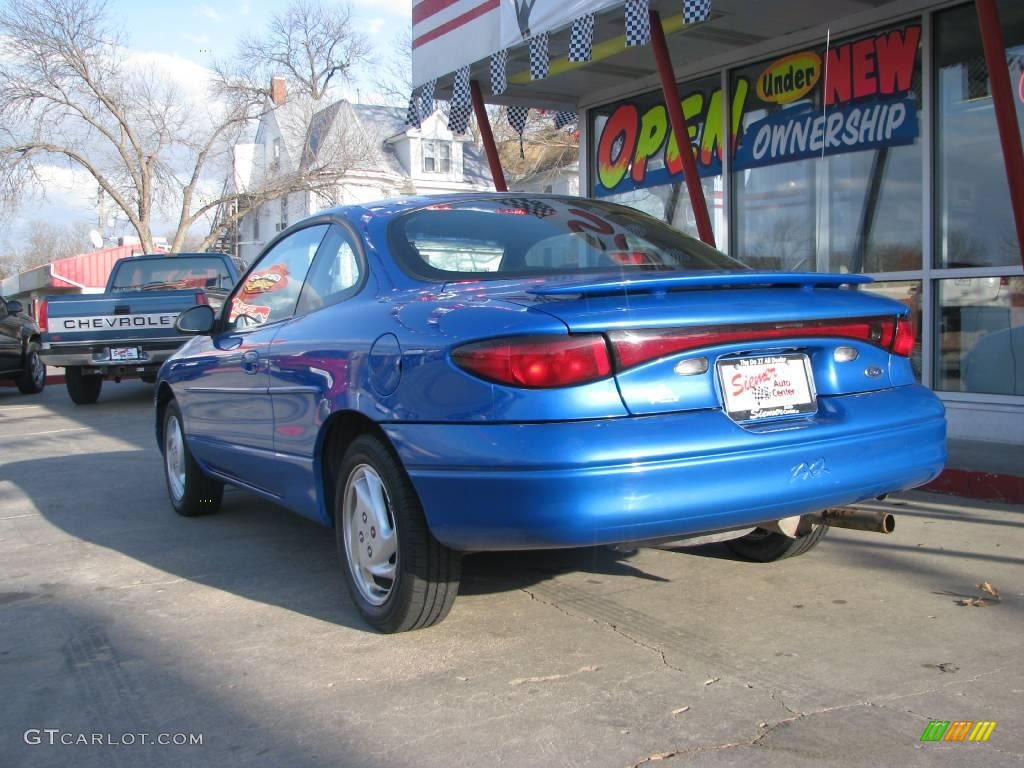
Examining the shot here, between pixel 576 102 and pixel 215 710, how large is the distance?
32.7 feet

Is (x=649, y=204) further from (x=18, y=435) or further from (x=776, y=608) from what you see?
(x=776, y=608)

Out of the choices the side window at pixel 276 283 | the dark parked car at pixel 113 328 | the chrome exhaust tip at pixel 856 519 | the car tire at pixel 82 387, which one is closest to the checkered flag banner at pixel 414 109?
the dark parked car at pixel 113 328

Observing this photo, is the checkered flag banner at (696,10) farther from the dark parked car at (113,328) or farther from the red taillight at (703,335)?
the dark parked car at (113,328)

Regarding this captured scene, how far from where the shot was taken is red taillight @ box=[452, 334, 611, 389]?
9.19 ft

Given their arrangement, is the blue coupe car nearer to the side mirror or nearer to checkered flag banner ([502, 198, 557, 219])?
checkered flag banner ([502, 198, 557, 219])

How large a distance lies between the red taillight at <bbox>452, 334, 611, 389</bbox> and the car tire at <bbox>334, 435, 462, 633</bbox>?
0.63 m

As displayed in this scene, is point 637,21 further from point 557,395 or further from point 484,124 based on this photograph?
point 557,395

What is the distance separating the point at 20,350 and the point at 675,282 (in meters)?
13.2

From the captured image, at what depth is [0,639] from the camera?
3.59 m

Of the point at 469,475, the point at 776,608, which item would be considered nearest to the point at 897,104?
the point at 776,608

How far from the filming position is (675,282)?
3.01 metres

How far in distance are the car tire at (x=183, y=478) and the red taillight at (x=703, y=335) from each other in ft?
10.5

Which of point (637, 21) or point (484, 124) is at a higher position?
point (637, 21)

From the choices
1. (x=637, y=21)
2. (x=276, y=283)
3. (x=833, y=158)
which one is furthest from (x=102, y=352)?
(x=833, y=158)
